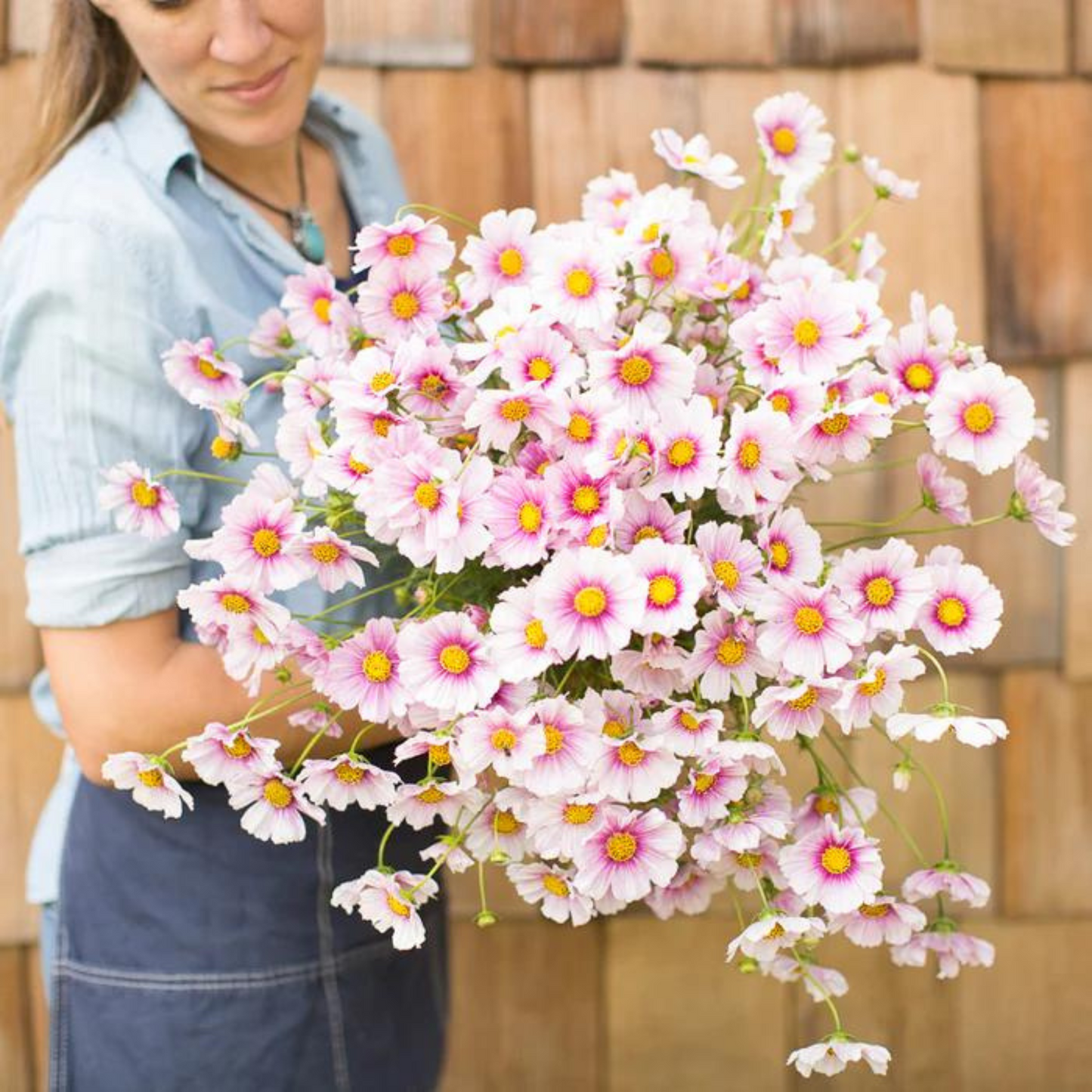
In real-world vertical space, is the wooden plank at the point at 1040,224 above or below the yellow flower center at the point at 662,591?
above

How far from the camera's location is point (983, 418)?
30.4 inches

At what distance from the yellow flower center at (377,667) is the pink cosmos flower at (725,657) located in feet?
0.52

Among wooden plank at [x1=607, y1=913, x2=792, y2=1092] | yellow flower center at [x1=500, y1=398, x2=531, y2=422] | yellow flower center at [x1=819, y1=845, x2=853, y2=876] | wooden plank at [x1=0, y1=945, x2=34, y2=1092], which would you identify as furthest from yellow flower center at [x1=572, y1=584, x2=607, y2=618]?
wooden plank at [x1=0, y1=945, x2=34, y2=1092]

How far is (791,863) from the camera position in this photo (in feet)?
2.58

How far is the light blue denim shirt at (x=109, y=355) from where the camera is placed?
899 millimetres

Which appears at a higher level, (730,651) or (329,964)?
(730,651)

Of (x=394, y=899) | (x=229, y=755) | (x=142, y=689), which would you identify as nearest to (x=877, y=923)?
(x=394, y=899)

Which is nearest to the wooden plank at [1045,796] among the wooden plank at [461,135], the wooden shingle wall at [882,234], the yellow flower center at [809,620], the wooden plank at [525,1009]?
the wooden shingle wall at [882,234]

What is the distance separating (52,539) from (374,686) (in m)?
0.29

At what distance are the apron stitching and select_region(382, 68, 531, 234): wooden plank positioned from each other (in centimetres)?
66

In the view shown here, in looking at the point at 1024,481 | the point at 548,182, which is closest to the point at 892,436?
the point at 548,182

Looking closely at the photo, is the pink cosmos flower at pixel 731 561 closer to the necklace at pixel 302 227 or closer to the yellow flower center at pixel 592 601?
the yellow flower center at pixel 592 601

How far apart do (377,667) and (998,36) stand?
1.02 meters

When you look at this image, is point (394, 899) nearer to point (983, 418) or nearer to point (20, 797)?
point (983, 418)
